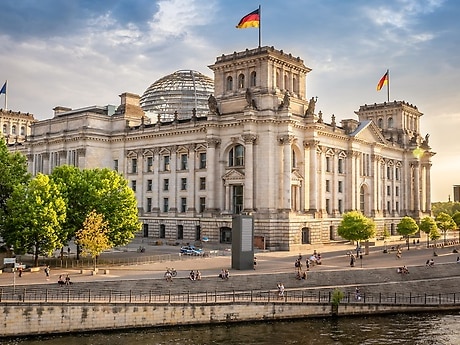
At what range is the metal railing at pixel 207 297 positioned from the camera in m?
42.5

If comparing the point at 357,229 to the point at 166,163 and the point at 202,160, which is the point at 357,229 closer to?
the point at 202,160

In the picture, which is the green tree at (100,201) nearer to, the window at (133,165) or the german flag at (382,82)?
the window at (133,165)

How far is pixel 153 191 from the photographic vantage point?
100 meters

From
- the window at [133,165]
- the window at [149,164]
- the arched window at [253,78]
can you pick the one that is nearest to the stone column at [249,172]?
the arched window at [253,78]

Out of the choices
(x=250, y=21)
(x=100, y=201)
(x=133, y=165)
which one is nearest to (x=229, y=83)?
(x=250, y=21)

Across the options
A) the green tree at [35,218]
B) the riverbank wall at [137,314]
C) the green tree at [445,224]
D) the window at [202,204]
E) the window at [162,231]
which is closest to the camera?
the riverbank wall at [137,314]

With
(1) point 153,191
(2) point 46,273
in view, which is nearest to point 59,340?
(2) point 46,273

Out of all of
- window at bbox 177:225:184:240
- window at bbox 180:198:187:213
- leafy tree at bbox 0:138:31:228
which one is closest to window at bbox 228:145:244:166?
window at bbox 180:198:187:213

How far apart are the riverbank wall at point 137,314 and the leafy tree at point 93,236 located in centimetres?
1444

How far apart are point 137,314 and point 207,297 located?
6.43 m

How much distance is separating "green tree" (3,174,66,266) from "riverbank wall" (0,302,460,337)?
16.7m

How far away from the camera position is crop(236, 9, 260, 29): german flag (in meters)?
81.8

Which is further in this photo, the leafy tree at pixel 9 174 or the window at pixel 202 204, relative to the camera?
the window at pixel 202 204

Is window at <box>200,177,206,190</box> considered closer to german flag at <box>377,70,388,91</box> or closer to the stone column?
the stone column
